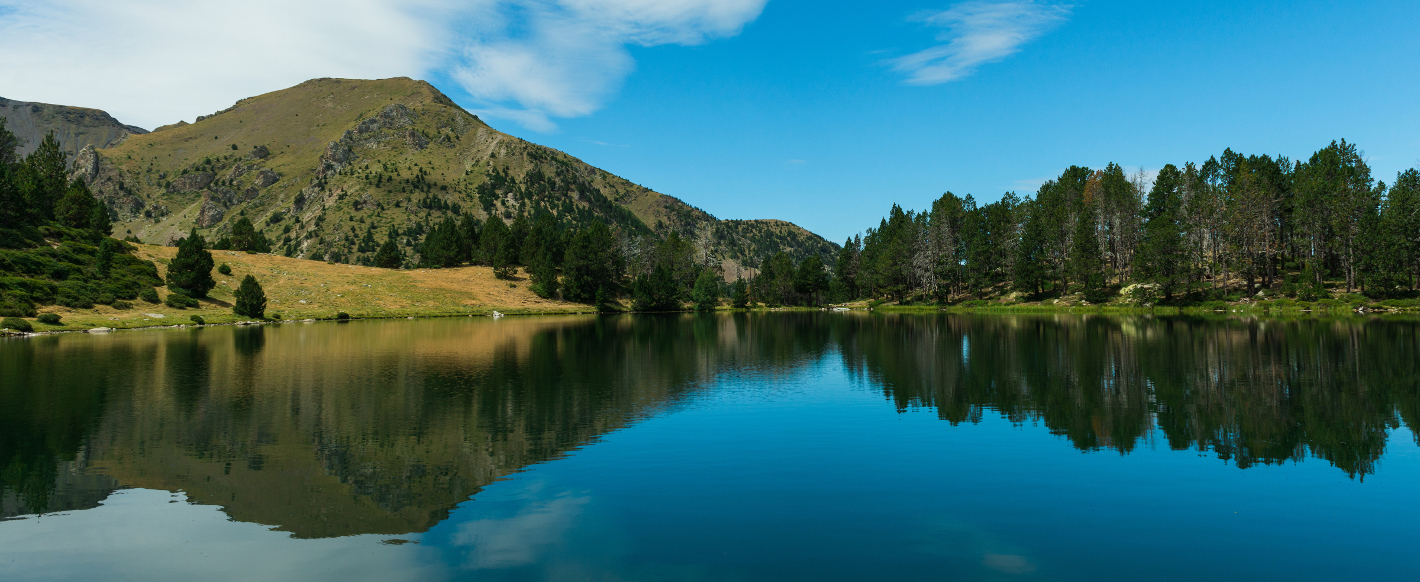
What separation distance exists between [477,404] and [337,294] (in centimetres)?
9854

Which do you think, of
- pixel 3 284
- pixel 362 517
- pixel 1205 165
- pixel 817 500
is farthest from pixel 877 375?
pixel 1205 165

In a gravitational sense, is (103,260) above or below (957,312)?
above

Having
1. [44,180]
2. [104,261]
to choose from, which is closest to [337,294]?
[104,261]

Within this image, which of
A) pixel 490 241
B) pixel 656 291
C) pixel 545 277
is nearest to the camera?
pixel 545 277

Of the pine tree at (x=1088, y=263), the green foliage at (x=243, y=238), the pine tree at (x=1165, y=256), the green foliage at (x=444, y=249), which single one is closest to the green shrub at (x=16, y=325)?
the green foliage at (x=243, y=238)

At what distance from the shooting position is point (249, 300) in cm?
8694

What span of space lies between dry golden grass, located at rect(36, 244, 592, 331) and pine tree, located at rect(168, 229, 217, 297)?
79.6 inches

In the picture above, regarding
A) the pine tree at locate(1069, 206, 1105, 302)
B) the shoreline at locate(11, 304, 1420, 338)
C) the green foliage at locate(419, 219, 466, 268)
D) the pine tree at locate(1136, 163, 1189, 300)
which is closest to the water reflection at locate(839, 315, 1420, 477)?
the shoreline at locate(11, 304, 1420, 338)

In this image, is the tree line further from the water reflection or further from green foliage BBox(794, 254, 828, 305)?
the water reflection

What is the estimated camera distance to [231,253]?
→ 373 ft

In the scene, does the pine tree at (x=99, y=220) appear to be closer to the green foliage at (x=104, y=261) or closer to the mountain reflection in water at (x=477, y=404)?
the green foliage at (x=104, y=261)

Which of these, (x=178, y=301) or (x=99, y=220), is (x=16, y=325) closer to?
(x=178, y=301)

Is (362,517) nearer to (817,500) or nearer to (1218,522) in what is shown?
(817,500)

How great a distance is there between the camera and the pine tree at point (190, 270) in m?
87.6
